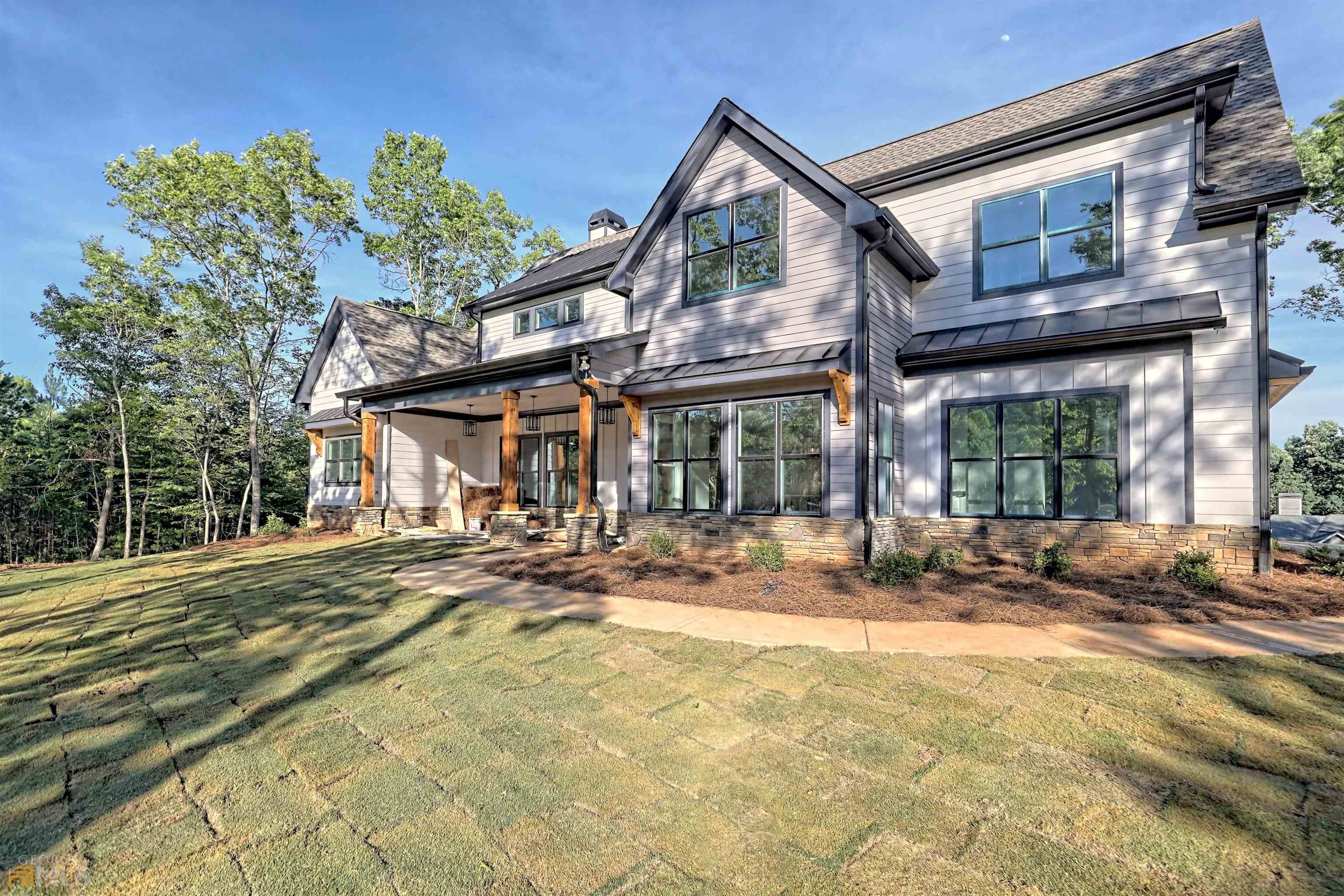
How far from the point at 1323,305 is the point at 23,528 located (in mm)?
46756

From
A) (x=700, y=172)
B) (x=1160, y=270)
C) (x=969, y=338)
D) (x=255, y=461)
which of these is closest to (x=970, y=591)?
(x=969, y=338)

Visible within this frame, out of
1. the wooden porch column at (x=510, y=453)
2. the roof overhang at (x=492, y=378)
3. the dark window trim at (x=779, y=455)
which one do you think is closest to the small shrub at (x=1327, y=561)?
the dark window trim at (x=779, y=455)

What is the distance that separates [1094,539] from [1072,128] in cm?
614

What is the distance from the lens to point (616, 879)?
80.6 inches

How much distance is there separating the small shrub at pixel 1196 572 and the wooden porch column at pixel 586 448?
8273mm

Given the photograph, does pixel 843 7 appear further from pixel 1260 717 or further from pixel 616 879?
pixel 616 879

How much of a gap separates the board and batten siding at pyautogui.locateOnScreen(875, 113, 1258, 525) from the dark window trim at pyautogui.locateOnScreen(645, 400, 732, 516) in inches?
124

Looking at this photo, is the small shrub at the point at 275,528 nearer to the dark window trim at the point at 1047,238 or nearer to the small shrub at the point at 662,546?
the small shrub at the point at 662,546

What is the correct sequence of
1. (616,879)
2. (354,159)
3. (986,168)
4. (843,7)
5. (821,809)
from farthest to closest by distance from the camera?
(354,159) → (843,7) → (986,168) → (821,809) → (616,879)

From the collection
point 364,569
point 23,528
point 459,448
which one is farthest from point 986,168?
point 23,528

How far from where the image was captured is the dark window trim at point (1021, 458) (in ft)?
26.6

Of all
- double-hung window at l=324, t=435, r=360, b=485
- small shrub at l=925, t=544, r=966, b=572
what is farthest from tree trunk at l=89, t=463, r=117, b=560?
small shrub at l=925, t=544, r=966, b=572

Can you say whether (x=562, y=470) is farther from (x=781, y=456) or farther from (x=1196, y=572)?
(x=1196, y=572)

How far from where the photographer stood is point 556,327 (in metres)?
14.7
